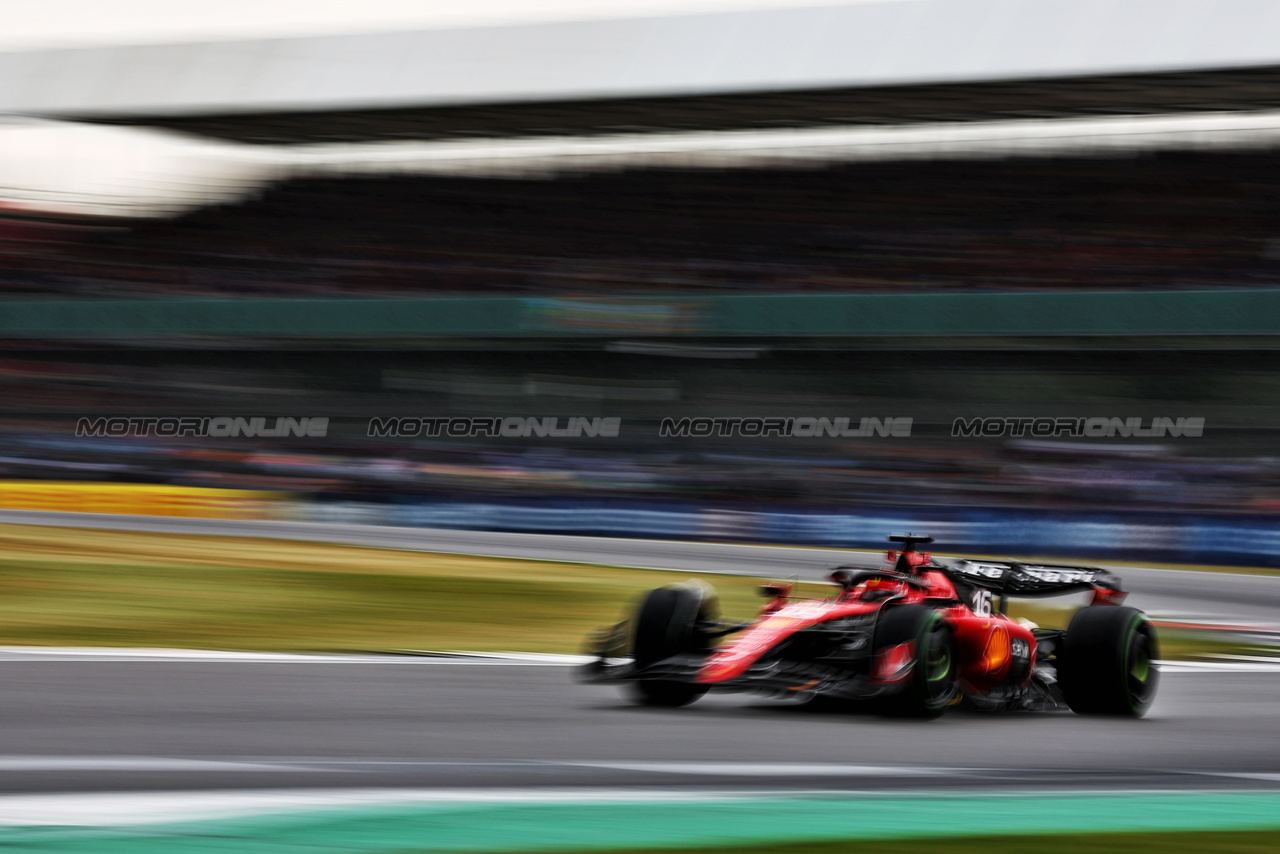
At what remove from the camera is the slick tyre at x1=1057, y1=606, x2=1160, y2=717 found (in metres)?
6.75

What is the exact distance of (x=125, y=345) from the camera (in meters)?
25.5

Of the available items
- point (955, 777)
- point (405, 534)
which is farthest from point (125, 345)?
point (955, 777)

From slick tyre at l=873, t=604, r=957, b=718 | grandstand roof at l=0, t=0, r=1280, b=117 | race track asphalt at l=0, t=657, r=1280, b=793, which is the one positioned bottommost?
race track asphalt at l=0, t=657, r=1280, b=793

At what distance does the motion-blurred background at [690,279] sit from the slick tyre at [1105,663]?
1125 centimetres

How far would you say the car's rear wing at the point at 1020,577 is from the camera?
22.4ft

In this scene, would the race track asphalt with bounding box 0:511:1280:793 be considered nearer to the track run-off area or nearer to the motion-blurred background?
the track run-off area

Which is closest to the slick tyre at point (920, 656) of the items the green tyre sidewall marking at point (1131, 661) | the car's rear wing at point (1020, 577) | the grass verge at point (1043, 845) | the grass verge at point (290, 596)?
the car's rear wing at point (1020, 577)

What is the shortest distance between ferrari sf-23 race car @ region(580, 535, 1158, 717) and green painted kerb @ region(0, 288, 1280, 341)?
14.3 meters

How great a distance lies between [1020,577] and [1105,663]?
48cm

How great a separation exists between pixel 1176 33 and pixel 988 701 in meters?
16.6

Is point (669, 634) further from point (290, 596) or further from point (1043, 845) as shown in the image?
point (290, 596)

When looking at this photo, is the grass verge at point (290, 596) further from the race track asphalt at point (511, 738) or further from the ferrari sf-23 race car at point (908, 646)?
the ferrari sf-23 race car at point (908, 646)

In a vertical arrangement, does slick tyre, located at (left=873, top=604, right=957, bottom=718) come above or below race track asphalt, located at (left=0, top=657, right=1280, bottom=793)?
above

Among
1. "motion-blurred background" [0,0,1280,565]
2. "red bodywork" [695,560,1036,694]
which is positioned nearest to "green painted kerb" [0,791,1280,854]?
"red bodywork" [695,560,1036,694]
